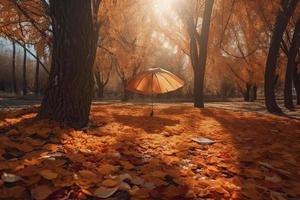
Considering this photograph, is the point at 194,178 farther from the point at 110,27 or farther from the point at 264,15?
the point at 264,15

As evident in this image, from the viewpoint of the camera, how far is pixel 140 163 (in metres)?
4.06

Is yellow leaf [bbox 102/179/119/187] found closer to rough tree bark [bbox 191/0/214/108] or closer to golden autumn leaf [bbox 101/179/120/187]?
golden autumn leaf [bbox 101/179/120/187]

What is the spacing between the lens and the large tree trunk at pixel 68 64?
5.60m

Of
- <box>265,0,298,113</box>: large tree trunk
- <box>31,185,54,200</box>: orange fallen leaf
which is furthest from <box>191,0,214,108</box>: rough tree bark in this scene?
<box>31,185,54,200</box>: orange fallen leaf

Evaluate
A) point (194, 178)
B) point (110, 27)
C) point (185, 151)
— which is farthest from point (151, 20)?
point (194, 178)

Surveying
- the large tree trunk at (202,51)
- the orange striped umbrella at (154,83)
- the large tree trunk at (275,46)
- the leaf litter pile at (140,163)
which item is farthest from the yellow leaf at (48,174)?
the large tree trunk at (275,46)

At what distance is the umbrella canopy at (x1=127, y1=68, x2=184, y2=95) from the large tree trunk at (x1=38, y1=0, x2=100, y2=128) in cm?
356

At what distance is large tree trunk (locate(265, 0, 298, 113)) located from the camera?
12.1 meters

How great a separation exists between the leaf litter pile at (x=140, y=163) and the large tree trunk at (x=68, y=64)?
0.31 metres

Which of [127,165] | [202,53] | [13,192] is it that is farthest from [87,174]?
[202,53]

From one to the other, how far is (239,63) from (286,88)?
1184cm

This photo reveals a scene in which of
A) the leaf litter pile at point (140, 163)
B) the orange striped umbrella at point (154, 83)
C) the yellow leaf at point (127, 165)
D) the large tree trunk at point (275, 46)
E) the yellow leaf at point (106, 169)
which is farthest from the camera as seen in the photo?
the large tree trunk at point (275, 46)

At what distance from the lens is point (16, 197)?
2.82 m

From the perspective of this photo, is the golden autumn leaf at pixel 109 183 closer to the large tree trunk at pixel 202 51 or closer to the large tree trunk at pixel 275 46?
the large tree trunk at pixel 202 51
